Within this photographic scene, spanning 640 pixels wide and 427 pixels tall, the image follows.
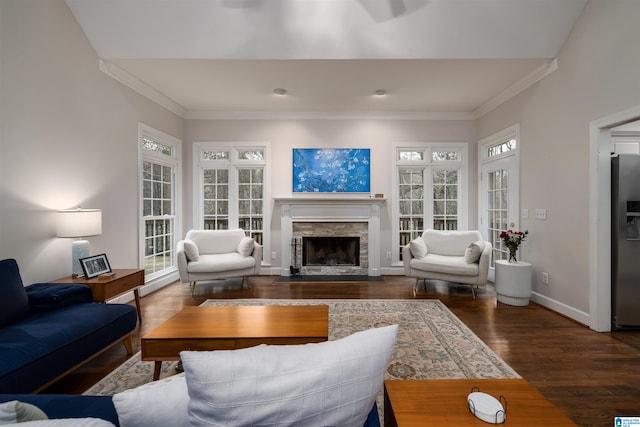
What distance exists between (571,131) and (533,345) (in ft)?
7.61

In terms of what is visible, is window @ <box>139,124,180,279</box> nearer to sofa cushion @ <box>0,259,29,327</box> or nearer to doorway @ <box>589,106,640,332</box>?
sofa cushion @ <box>0,259,29,327</box>

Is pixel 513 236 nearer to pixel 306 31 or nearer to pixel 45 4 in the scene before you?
pixel 306 31

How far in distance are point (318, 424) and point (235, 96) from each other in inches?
186

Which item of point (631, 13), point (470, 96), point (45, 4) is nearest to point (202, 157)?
point (45, 4)

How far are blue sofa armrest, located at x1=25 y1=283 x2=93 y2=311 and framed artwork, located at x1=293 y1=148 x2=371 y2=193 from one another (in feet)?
11.3

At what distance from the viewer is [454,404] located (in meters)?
1.10

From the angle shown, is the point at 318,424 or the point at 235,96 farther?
the point at 235,96

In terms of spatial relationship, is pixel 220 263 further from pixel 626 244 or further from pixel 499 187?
pixel 626 244

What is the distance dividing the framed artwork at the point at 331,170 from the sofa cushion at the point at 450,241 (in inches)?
54.8

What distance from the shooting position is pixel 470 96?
15.2 ft

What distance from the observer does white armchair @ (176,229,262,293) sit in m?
4.25

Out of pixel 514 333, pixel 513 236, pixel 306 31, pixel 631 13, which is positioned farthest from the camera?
pixel 513 236

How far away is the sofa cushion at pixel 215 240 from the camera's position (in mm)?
4883

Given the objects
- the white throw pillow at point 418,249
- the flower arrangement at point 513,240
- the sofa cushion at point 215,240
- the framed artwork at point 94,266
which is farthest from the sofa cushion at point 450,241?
the framed artwork at point 94,266
